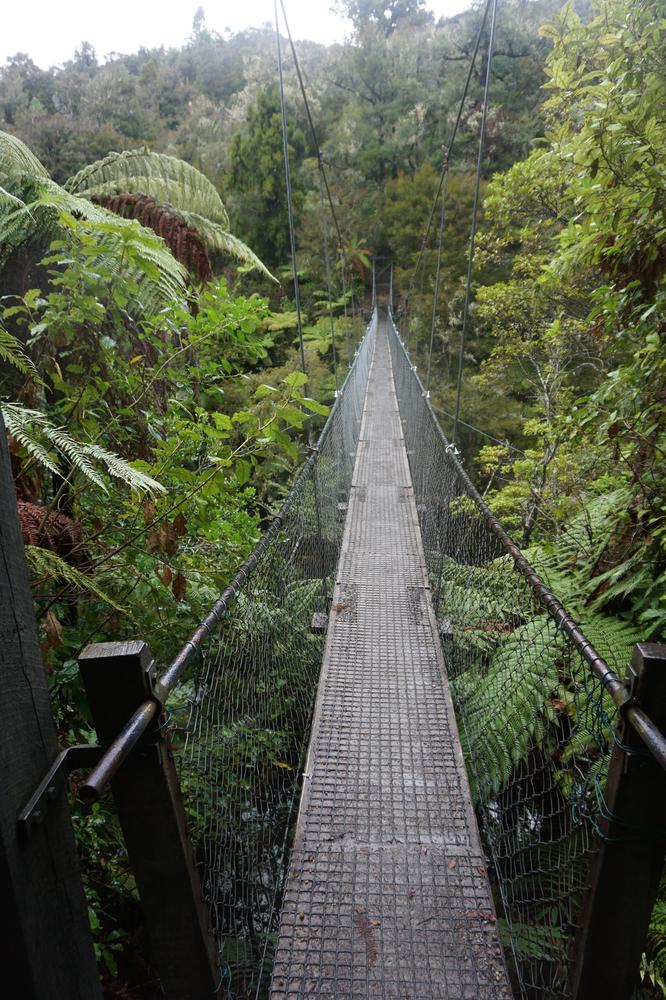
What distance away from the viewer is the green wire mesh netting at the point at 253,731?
42.8 inches

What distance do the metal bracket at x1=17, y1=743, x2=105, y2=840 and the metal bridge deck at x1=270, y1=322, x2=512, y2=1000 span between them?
68 cm

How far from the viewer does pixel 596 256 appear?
6.55 ft

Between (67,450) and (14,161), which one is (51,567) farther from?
(14,161)

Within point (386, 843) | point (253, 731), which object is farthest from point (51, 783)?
point (253, 731)

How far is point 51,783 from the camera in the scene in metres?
0.50

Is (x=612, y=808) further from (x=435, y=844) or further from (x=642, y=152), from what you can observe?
(x=642, y=152)

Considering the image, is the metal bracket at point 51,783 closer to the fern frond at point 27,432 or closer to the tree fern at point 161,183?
the fern frond at point 27,432

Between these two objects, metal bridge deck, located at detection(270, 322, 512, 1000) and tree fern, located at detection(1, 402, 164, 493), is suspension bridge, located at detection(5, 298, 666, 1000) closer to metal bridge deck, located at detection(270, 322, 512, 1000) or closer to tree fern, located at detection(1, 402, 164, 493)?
metal bridge deck, located at detection(270, 322, 512, 1000)

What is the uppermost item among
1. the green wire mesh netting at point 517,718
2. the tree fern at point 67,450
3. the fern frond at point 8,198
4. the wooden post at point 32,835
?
the fern frond at point 8,198

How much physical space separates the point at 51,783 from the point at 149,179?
3475mm

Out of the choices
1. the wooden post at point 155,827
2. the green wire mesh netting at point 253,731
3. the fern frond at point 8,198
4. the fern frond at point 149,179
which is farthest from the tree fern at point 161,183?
the wooden post at point 155,827

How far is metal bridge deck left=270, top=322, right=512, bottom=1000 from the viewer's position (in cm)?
96

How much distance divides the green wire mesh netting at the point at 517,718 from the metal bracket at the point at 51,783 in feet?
3.10

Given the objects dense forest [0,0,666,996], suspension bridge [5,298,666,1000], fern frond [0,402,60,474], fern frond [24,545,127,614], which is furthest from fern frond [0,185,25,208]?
suspension bridge [5,298,666,1000]
